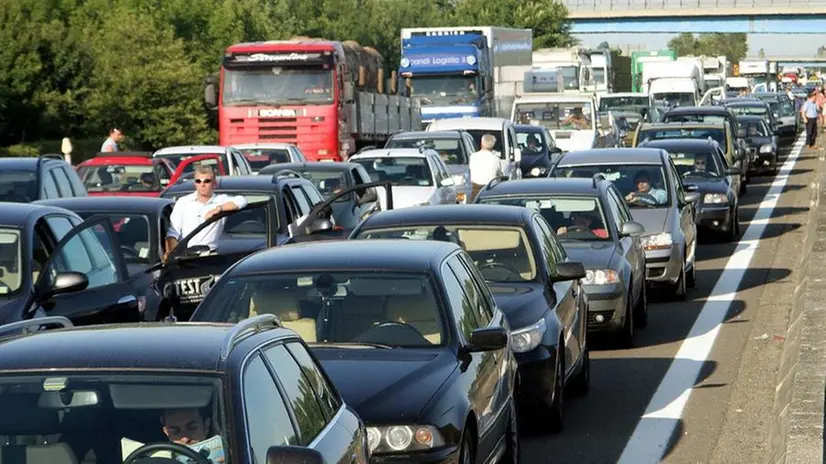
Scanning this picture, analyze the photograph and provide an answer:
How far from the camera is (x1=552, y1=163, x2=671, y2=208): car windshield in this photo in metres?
19.9

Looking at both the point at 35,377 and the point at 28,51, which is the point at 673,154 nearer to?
the point at 35,377

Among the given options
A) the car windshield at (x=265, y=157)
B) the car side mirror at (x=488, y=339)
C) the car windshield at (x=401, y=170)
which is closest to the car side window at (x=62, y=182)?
the car windshield at (x=401, y=170)

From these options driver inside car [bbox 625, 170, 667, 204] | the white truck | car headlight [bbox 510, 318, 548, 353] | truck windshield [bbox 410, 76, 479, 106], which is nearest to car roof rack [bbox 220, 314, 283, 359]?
car headlight [bbox 510, 318, 548, 353]

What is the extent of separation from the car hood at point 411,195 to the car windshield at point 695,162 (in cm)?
368

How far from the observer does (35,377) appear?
5.42 metres

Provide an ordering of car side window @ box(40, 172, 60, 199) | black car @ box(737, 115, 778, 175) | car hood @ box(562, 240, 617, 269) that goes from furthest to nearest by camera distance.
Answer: black car @ box(737, 115, 778, 175), car side window @ box(40, 172, 60, 199), car hood @ box(562, 240, 617, 269)

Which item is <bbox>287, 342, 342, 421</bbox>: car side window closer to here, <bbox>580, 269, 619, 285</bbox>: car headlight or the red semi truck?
<bbox>580, 269, 619, 285</bbox>: car headlight

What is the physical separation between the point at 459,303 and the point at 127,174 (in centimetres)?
1805

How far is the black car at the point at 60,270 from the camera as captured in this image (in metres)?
10.5

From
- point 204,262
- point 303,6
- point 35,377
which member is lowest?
point 303,6

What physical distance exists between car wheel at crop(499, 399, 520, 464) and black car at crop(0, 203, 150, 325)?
8.86 ft

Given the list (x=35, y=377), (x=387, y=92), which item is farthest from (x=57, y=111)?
(x=35, y=377)

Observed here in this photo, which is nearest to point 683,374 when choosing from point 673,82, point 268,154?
point 268,154

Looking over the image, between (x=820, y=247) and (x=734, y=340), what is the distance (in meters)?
2.71
